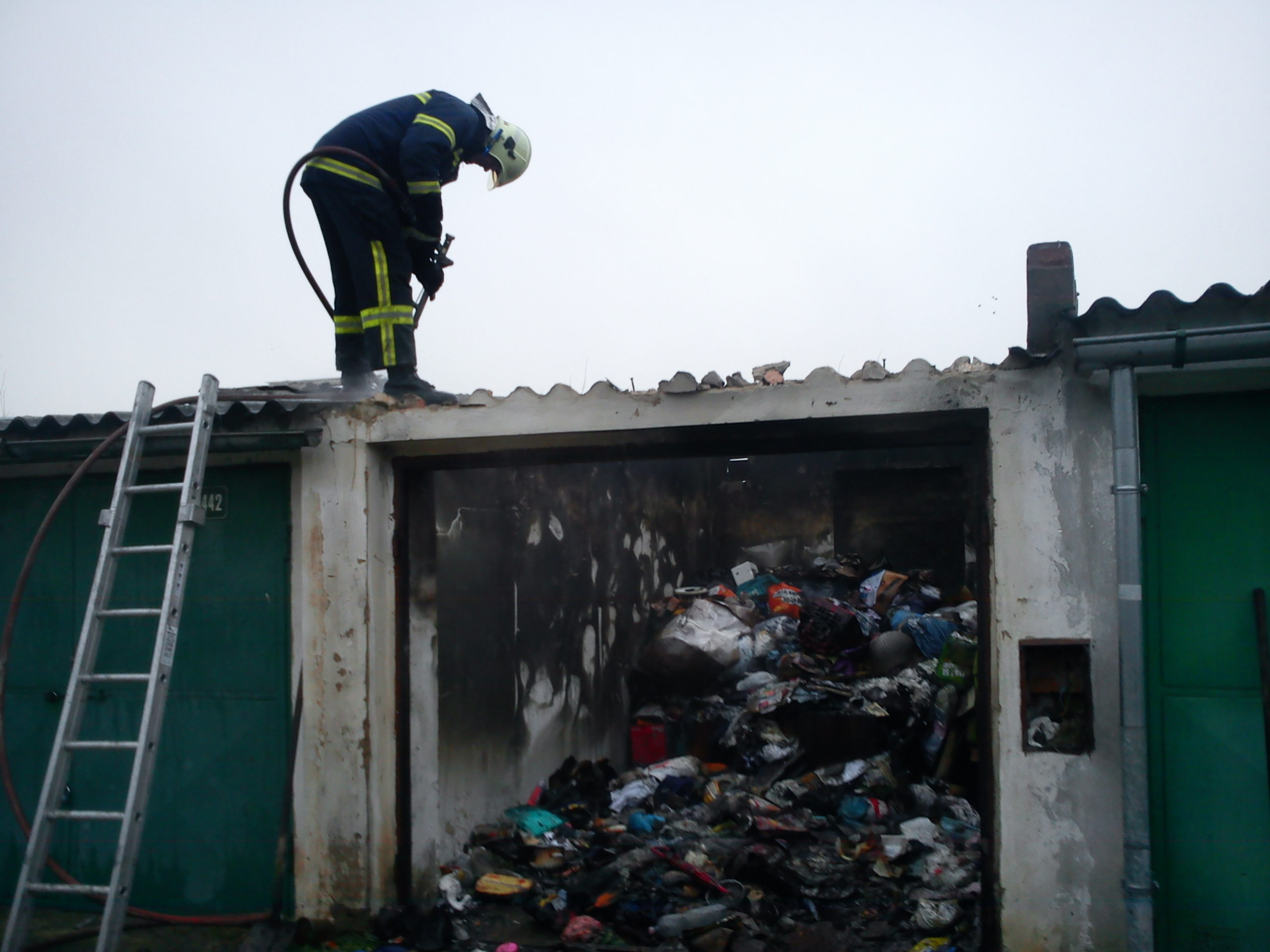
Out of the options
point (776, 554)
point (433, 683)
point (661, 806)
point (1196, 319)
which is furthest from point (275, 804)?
point (776, 554)

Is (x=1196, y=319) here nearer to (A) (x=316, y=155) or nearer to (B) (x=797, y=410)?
(B) (x=797, y=410)

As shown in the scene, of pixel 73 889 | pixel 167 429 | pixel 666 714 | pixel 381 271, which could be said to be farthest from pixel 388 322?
pixel 666 714

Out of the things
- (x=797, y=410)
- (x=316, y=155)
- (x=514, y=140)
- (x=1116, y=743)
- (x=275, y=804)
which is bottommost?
(x=275, y=804)

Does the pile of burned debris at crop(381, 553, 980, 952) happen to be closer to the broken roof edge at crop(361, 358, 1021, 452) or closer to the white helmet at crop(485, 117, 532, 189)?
the broken roof edge at crop(361, 358, 1021, 452)

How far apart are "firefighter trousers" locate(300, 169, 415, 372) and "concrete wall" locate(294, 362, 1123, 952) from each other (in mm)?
548

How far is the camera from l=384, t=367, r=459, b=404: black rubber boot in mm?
4766

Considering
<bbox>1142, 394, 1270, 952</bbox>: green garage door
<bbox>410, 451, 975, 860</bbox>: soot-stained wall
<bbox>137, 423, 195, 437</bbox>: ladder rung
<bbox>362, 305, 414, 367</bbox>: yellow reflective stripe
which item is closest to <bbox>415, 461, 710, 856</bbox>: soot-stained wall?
<bbox>410, 451, 975, 860</bbox>: soot-stained wall

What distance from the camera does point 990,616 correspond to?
12.5 ft

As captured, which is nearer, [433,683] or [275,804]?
[275,804]

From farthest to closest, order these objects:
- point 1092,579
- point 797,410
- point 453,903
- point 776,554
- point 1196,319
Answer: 1. point 776,554
2. point 453,903
3. point 797,410
4. point 1092,579
5. point 1196,319

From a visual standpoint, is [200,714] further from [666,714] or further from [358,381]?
[666,714]

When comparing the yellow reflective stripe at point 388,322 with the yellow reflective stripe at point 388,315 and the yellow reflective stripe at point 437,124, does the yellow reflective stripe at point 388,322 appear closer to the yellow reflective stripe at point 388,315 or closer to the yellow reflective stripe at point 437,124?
the yellow reflective stripe at point 388,315

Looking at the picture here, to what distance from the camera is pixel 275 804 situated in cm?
466

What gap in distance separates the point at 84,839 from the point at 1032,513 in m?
4.96
